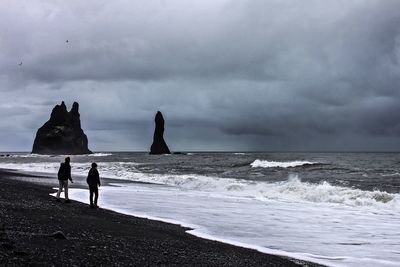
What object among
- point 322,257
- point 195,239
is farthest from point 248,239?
point 322,257

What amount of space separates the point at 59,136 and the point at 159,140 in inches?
1611

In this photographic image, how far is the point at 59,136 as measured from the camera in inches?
6339

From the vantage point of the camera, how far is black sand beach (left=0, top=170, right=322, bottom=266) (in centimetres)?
709

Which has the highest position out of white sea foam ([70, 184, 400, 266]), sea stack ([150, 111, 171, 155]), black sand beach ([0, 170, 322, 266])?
sea stack ([150, 111, 171, 155])

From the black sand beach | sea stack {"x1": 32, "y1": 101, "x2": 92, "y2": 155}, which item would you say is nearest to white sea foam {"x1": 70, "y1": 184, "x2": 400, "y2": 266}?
the black sand beach

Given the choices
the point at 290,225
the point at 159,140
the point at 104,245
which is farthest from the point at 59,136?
the point at 104,245

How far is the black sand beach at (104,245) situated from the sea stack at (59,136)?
513 ft

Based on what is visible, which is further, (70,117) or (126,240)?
(70,117)

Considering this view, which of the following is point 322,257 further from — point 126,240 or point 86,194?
point 86,194

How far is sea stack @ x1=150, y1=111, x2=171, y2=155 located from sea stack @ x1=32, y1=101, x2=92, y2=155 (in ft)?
117

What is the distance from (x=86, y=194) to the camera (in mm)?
22594

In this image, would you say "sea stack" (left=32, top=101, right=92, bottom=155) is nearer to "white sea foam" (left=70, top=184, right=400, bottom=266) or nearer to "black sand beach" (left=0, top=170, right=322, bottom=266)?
"white sea foam" (left=70, top=184, right=400, bottom=266)

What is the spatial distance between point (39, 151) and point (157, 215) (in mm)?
161370

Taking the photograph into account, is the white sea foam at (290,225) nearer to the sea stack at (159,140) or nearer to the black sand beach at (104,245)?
the black sand beach at (104,245)
